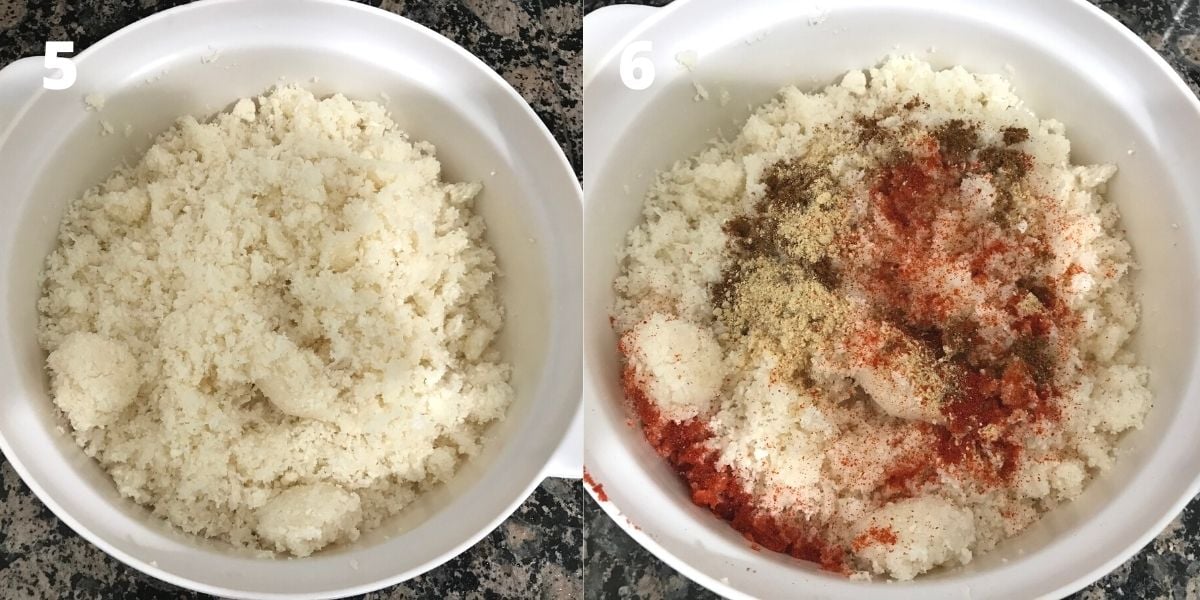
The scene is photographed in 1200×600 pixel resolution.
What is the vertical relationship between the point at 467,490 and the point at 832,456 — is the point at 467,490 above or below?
below

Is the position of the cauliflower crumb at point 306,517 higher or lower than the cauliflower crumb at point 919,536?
lower

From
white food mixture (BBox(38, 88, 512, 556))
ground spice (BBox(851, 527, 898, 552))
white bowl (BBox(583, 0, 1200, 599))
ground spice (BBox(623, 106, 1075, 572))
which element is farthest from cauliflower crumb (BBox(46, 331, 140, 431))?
ground spice (BBox(851, 527, 898, 552))

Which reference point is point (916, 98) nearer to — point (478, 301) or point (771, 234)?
point (771, 234)

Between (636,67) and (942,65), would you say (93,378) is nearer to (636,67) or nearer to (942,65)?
(636,67)

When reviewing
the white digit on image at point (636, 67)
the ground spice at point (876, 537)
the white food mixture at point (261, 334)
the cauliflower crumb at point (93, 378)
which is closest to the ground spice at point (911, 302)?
the ground spice at point (876, 537)

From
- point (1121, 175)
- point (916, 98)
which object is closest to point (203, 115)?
point (916, 98)

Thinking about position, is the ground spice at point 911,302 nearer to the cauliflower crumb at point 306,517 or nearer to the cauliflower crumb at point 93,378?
the cauliflower crumb at point 306,517
